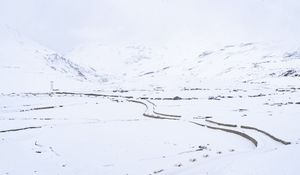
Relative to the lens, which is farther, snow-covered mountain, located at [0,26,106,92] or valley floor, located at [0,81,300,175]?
snow-covered mountain, located at [0,26,106,92]

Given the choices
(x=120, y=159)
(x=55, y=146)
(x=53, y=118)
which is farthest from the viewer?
(x=53, y=118)

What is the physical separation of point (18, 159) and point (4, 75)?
102194mm

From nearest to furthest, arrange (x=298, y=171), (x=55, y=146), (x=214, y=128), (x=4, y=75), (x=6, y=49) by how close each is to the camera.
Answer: (x=298, y=171)
(x=55, y=146)
(x=214, y=128)
(x=4, y=75)
(x=6, y=49)

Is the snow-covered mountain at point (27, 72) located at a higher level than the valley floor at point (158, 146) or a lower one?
higher

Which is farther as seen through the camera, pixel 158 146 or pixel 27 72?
pixel 27 72

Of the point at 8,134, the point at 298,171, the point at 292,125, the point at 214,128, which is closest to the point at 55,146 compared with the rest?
the point at 8,134

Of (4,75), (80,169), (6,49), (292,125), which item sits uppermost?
(6,49)

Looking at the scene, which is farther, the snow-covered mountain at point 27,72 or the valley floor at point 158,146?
→ the snow-covered mountain at point 27,72

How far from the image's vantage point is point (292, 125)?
901 inches

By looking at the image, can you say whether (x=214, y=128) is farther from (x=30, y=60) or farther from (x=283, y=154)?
(x=30, y=60)

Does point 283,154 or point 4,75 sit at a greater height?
point 4,75

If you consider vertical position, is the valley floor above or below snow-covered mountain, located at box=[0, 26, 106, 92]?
below

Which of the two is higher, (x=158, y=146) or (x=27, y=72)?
(x=27, y=72)

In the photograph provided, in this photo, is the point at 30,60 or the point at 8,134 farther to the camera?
the point at 30,60
